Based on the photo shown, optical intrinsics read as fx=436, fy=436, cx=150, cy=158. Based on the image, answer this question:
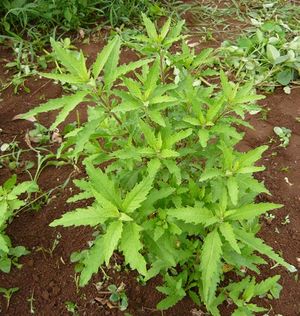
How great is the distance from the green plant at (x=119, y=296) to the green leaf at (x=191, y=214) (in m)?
0.82

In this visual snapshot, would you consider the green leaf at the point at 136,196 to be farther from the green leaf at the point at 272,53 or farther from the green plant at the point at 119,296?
the green leaf at the point at 272,53

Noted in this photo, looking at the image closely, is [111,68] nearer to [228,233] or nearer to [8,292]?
[228,233]

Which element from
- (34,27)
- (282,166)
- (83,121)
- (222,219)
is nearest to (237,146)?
(282,166)

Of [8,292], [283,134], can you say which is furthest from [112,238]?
[283,134]

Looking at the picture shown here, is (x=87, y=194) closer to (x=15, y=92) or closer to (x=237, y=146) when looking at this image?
(x=237, y=146)

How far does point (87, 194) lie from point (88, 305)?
26.8 inches

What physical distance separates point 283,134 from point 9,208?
2.00 m

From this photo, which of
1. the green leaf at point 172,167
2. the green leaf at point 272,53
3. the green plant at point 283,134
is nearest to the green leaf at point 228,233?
the green leaf at point 172,167

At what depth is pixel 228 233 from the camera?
1.77m

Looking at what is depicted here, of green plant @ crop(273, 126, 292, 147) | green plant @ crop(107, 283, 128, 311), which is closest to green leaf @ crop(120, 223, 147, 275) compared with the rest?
green plant @ crop(107, 283, 128, 311)

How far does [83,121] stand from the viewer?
331 cm

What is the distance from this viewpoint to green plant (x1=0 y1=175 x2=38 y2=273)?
7.62ft

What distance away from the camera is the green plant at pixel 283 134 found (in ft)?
10.5

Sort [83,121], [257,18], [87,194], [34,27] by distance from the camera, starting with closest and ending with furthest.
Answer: [87,194] → [83,121] → [34,27] → [257,18]
